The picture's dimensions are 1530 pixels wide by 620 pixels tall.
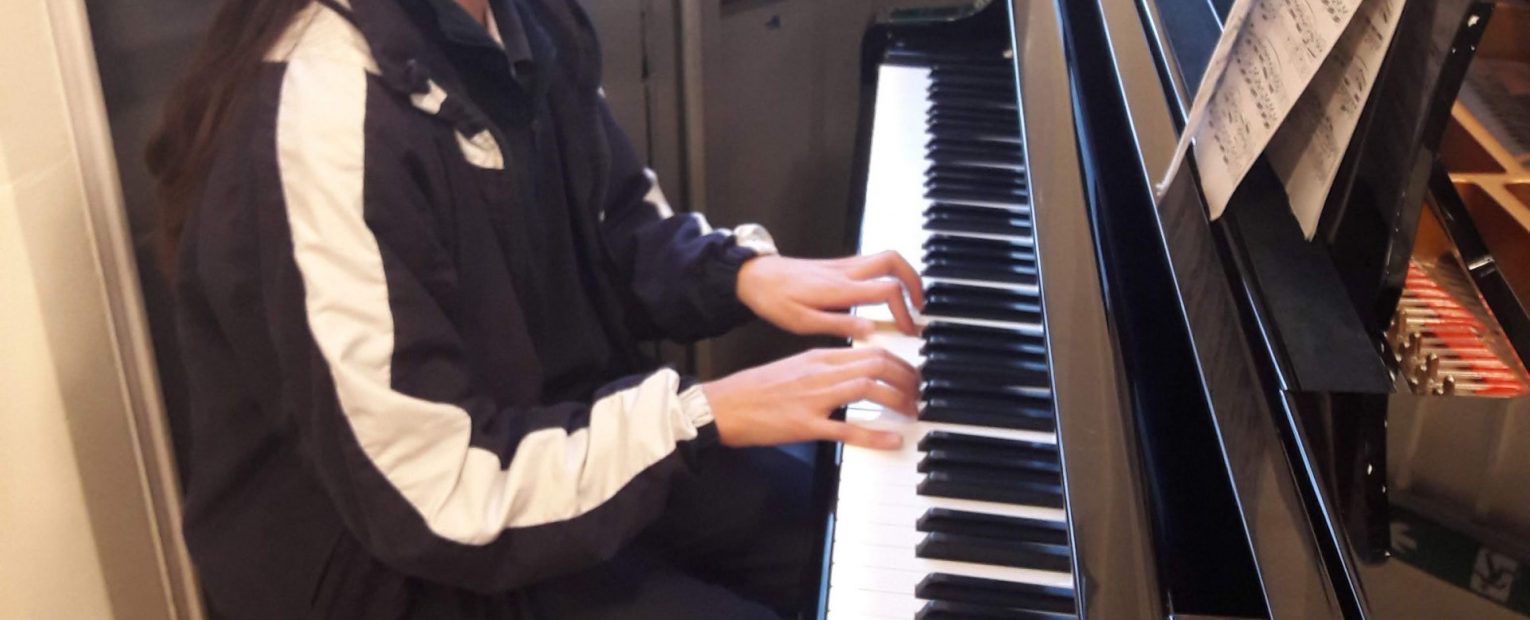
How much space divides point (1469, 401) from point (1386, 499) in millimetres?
115

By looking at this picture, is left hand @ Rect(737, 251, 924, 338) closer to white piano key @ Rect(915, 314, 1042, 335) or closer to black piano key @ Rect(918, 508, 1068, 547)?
white piano key @ Rect(915, 314, 1042, 335)

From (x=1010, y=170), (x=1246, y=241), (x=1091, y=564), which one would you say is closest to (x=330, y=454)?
(x=1091, y=564)

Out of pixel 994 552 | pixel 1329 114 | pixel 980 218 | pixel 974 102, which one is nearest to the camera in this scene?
pixel 1329 114

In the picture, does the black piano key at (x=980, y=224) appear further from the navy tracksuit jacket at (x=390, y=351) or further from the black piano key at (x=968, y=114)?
the navy tracksuit jacket at (x=390, y=351)

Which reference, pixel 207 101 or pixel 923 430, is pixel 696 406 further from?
pixel 207 101

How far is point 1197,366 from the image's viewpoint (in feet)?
2.64

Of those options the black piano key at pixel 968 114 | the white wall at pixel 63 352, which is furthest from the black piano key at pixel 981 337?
the white wall at pixel 63 352

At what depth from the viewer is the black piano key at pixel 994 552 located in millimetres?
898

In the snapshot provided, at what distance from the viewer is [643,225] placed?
140 centimetres

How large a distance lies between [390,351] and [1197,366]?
0.56 meters

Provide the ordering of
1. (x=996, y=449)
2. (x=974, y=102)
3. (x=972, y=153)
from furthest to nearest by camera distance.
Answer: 1. (x=974, y=102)
2. (x=972, y=153)
3. (x=996, y=449)

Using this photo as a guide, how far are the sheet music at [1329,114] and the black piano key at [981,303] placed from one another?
322 mm

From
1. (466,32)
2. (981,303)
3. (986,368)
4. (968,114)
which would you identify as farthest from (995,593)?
(968,114)

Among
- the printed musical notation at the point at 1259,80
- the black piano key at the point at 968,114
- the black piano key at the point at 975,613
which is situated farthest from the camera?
the black piano key at the point at 968,114
